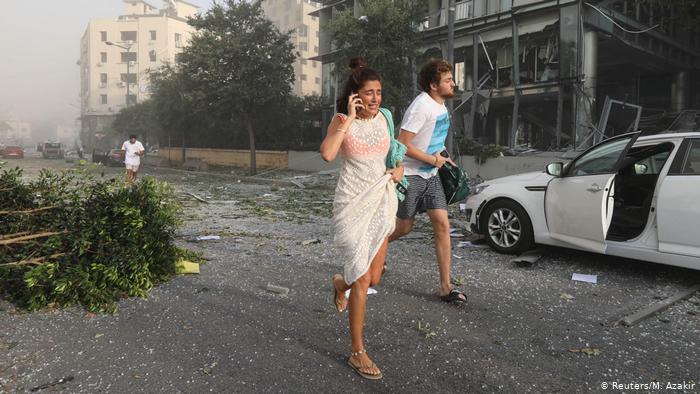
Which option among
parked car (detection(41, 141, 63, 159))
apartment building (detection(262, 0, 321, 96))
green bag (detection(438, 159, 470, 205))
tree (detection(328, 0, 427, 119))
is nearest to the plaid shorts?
green bag (detection(438, 159, 470, 205))

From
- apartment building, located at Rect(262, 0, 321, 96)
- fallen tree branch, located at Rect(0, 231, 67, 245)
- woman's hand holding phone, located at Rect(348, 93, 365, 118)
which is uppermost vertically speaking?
apartment building, located at Rect(262, 0, 321, 96)

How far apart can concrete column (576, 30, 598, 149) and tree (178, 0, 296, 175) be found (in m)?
13.5

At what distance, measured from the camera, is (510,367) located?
289cm

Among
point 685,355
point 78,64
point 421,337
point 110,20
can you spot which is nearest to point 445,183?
point 421,337

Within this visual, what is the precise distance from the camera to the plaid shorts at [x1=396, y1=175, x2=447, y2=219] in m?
3.90

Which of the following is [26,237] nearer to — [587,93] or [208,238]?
[208,238]

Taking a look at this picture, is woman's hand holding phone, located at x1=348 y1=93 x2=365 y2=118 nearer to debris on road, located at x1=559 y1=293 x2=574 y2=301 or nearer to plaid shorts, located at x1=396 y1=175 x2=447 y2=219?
plaid shorts, located at x1=396 y1=175 x2=447 y2=219

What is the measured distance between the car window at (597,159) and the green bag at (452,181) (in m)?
1.64

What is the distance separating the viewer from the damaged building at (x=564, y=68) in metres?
18.1

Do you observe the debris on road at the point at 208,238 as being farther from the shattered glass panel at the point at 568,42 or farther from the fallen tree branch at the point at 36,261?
the shattered glass panel at the point at 568,42

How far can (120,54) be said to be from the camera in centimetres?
8838

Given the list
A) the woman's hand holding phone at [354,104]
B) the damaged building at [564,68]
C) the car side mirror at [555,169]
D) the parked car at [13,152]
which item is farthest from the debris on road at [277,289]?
the parked car at [13,152]

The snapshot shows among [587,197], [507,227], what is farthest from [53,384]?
[507,227]

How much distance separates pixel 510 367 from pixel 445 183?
1707 millimetres
